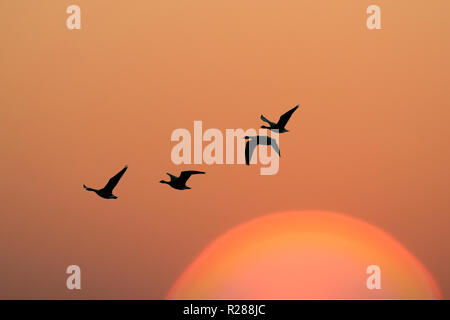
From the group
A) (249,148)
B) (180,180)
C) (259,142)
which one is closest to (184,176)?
(180,180)

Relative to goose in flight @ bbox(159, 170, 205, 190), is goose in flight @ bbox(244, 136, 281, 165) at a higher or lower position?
higher

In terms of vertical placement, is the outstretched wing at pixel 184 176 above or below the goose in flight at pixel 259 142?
below

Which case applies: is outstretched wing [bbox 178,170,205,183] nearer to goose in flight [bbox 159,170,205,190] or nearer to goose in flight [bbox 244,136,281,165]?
goose in flight [bbox 159,170,205,190]

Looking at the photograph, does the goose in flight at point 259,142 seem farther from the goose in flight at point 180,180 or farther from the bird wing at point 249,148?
the goose in flight at point 180,180

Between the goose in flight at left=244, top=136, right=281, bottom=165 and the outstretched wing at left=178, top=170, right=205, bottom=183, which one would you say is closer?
the outstretched wing at left=178, top=170, right=205, bottom=183

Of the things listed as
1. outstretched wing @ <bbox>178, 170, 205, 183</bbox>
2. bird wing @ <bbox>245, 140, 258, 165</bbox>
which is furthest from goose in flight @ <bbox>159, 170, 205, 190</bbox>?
bird wing @ <bbox>245, 140, 258, 165</bbox>

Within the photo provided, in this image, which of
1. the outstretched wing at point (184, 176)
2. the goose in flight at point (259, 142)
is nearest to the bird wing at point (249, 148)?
the goose in flight at point (259, 142)

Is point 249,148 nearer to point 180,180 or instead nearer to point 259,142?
point 259,142

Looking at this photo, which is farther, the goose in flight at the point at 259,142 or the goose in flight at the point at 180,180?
the goose in flight at the point at 259,142
